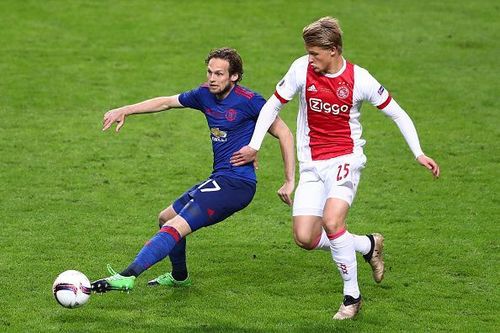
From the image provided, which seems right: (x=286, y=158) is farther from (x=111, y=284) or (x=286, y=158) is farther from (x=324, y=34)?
(x=111, y=284)

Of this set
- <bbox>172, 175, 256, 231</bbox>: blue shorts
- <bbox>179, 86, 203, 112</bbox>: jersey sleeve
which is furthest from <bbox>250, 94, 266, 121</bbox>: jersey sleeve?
<bbox>172, 175, 256, 231</bbox>: blue shorts

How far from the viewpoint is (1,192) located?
14.1 m

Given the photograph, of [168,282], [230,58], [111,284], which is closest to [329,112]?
[230,58]

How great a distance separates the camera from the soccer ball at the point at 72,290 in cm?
925

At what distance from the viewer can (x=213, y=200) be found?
1010cm

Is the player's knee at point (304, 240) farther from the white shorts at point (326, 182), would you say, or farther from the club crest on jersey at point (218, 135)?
the club crest on jersey at point (218, 135)

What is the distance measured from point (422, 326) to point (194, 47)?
12589 mm

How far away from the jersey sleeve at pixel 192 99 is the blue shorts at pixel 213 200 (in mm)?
736

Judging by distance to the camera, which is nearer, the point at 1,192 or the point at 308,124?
the point at 308,124

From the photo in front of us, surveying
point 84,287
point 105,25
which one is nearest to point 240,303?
point 84,287

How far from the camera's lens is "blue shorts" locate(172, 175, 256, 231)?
10016 mm

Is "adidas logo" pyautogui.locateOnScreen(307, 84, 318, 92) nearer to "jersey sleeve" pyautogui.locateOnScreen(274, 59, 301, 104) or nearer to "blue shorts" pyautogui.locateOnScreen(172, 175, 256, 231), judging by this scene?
"jersey sleeve" pyautogui.locateOnScreen(274, 59, 301, 104)

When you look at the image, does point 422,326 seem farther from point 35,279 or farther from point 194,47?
point 194,47

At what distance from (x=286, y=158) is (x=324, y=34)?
1.23 meters
